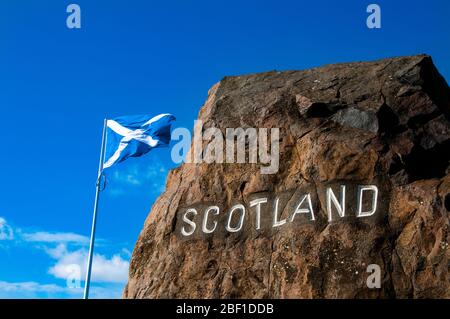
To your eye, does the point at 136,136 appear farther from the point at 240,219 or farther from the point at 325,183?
the point at 325,183

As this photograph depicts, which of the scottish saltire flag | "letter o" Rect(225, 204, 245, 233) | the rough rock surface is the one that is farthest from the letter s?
the scottish saltire flag

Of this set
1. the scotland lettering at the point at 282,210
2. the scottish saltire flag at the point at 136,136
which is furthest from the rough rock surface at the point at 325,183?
the scottish saltire flag at the point at 136,136

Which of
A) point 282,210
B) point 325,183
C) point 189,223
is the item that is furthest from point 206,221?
Result: point 325,183

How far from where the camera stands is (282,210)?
30.6 ft

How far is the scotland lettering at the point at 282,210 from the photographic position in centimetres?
892

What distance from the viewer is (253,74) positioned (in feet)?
38.2

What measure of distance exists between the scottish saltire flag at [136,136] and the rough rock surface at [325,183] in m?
4.89

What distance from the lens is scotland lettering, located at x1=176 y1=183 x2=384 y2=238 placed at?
8.92 m

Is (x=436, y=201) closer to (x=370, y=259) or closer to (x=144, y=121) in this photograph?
(x=370, y=259)

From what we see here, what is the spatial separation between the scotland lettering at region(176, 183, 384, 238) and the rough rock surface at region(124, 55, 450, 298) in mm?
96

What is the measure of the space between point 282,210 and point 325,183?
855 millimetres

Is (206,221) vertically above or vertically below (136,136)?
below
